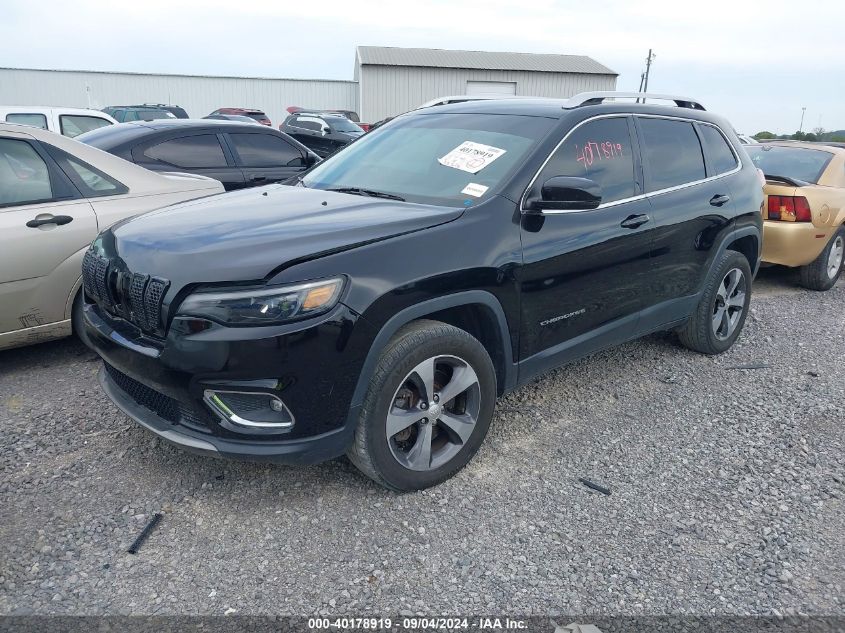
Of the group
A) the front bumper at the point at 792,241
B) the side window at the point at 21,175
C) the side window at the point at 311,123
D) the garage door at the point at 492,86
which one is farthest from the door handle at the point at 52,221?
the garage door at the point at 492,86

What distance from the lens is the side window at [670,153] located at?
390cm

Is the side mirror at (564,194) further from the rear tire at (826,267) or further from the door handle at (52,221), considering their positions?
the rear tire at (826,267)

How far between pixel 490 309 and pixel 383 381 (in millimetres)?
652

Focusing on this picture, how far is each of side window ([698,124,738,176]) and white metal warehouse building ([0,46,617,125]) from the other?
30.1 metres

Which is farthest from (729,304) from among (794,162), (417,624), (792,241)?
(417,624)

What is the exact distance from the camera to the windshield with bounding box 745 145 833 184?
6777 mm

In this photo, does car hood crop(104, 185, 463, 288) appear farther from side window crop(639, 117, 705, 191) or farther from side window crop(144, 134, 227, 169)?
side window crop(144, 134, 227, 169)

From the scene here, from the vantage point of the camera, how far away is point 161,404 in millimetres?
2674

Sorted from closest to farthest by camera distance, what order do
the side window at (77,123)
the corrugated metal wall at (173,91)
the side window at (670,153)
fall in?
the side window at (670,153) < the side window at (77,123) < the corrugated metal wall at (173,91)

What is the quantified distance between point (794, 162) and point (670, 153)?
3913 mm

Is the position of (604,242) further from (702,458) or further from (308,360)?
(308,360)

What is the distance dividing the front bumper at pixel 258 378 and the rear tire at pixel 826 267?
6.07 metres

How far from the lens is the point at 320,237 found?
2598mm

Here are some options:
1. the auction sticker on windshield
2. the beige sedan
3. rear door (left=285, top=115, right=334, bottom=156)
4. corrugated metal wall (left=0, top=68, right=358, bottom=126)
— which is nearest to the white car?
rear door (left=285, top=115, right=334, bottom=156)
